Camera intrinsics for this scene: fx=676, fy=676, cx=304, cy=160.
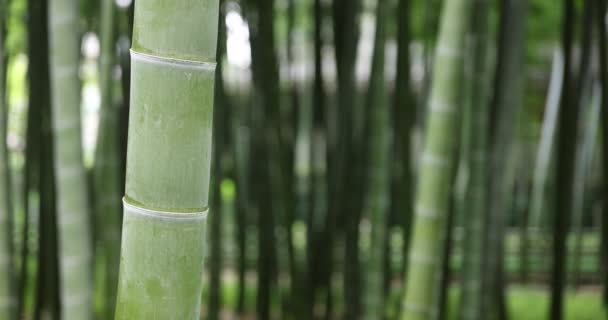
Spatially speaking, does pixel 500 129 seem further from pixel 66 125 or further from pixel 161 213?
pixel 161 213

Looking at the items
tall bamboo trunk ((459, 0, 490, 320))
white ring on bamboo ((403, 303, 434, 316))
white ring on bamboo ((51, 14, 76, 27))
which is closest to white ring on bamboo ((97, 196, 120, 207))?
white ring on bamboo ((51, 14, 76, 27))

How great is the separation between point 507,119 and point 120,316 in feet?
4.44

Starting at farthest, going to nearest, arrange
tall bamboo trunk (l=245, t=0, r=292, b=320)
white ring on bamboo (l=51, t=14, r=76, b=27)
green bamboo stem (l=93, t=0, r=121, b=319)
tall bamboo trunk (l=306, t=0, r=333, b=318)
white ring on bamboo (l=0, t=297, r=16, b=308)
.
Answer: tall bamboo trunk (l=306, t=0, r=333, b=318)
tall bamboo trunk (l=245, t=0, r=292, b=320)
green bamboo stem (l=93, t=0, r=121, b=319)
white ring on bamboo (l=0, t=297, r=16, b=308)
white ring on bamboo (l=51, t=14, r=76, b=27)

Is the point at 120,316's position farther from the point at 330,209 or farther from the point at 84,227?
the point at 330,209

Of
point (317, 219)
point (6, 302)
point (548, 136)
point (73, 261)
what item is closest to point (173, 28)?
point (73, 261)

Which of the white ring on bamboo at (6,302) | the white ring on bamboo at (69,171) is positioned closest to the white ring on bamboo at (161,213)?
the white ring on bamboo at (69,171)

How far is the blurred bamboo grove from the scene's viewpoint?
610 millimetres

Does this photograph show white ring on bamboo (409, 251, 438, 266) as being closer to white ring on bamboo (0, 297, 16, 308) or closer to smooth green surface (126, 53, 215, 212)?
smooth green surface (126, 53, 215, 212)

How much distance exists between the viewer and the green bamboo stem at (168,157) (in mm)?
586

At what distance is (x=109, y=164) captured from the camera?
1.43 meters

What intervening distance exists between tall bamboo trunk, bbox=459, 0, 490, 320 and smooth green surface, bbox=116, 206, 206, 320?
41.5 inches

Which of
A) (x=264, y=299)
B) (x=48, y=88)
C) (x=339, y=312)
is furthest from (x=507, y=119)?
(x=339, y=312)

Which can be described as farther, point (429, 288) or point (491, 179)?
point (491, 179)

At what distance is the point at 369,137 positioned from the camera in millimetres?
1905
